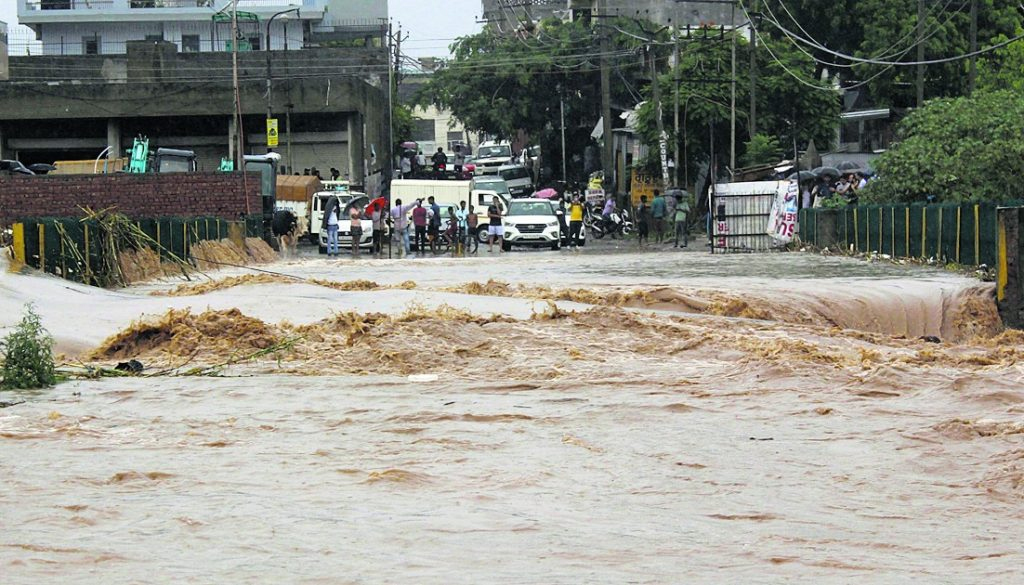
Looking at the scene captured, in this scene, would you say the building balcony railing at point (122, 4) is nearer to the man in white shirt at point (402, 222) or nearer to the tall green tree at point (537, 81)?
the tall green tree at point (537, 81)

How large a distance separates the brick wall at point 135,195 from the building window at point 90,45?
139 feet

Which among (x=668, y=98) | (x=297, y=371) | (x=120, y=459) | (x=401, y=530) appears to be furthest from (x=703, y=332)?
(x=668, y=98)

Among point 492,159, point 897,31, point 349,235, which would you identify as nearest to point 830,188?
point 349,235

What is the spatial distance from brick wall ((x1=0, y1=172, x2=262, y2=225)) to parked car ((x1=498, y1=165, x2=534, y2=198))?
34256mm

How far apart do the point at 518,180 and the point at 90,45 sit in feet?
73.0

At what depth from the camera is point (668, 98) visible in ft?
169

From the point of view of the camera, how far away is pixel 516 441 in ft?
31.7

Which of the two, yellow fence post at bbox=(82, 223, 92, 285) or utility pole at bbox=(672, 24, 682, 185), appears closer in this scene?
yellow fence post at bbox=(82, 223, 92, 285)

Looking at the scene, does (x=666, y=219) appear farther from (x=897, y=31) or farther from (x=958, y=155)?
(x=958, y=155)

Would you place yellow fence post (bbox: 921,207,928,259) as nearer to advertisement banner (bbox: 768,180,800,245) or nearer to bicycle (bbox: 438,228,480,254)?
advertisement banner (bbox: 768,180,800,245)

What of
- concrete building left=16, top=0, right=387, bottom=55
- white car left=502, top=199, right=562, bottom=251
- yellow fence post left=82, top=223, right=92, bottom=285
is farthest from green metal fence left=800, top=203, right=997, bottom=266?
concrete building left=16, top=0, right=387, bottom=55

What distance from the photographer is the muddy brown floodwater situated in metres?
6.63

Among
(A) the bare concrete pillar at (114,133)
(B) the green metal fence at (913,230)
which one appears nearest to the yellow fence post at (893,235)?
(B) the green metal fence at (913,230)

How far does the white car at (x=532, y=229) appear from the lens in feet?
135
